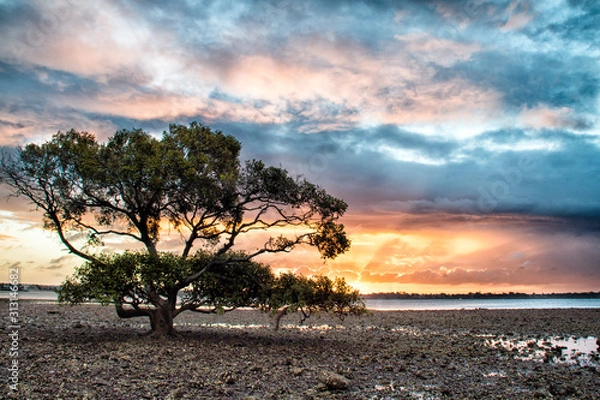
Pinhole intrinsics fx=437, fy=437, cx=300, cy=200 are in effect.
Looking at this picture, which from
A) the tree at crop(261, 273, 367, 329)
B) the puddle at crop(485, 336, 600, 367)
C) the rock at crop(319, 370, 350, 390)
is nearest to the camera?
the rock at crop(319, 370, 350, 390)

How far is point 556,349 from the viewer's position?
73.8ft

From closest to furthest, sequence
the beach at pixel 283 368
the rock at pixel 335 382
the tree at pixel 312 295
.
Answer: the beach at pixel 283 368, the rock at pixel 335 382, the tree at pixel 312 295

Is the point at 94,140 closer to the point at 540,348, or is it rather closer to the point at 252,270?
the point at 252,270

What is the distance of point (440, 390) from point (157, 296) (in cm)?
1431

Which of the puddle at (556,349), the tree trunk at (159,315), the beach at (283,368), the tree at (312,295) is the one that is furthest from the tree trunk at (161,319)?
the puddle at (556,349)

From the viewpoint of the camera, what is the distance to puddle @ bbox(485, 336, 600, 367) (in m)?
20.0

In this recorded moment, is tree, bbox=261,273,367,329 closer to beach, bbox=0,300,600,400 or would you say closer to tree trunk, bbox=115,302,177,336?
beach, bbox=0,300,600,400

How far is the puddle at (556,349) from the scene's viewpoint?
1997 centimetres

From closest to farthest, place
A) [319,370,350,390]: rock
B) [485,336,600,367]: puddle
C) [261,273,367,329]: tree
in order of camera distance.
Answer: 1. [319,370,350,390]: rock
2. [485,336,600,367]: puddle
3. [261,273,367,329]: tree

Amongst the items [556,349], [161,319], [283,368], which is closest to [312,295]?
[283,368]

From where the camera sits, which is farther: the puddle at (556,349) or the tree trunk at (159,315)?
the tree trunk at (159,315)

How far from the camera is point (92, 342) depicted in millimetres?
20406

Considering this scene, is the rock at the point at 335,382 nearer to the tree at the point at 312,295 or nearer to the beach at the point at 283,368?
the beach at the point at 283,368

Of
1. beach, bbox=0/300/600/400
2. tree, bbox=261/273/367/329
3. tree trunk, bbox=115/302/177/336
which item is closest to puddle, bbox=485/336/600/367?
beach, bbox=0/300/600/400
